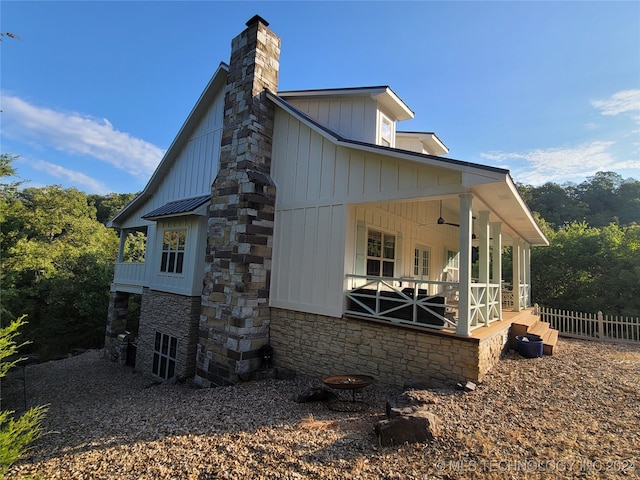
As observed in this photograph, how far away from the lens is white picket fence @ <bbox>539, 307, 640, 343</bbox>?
1196cm

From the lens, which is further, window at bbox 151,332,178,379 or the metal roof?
window at bbox 151,332,178,379

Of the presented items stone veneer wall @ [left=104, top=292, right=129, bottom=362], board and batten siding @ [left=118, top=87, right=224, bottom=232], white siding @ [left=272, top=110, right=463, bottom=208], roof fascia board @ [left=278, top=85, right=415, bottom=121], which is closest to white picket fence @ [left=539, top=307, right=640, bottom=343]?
roof fascia board @ [left=278, top=85, right=415, bottom=121]

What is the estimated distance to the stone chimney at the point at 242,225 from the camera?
27.1ft

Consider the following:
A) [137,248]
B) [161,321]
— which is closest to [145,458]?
[161,321]

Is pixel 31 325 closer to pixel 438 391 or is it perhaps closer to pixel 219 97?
pixel 219 97

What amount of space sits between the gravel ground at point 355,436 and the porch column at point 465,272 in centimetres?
112

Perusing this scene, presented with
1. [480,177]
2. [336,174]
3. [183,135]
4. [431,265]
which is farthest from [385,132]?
[183,135]

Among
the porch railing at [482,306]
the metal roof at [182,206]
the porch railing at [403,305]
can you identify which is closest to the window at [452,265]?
the porch railing at [482,306]

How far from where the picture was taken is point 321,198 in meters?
8.09

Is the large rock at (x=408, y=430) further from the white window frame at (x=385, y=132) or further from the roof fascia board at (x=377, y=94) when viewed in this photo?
the roof fascia board at (x=377, y=94)

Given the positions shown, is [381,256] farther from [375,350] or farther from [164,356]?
[164,356]

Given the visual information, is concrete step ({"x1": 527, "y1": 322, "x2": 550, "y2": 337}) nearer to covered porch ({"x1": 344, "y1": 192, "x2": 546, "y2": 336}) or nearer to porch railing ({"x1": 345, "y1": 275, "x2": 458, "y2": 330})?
covered porch ({"x1": 344, "y1": 192, "x2": 546, "y2": 336})

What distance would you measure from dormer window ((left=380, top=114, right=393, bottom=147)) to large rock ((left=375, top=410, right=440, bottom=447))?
745 centimetres

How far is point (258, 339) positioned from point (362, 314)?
2.98 m
